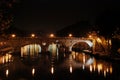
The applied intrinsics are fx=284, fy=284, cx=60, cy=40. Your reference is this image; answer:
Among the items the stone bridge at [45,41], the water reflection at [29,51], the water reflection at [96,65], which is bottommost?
the water reflection at [96,65]

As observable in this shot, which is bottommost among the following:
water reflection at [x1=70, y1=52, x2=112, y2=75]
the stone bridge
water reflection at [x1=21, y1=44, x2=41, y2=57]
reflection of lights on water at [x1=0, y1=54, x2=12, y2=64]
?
water reflection at [x1=70, y1=52, x2=112, y2=75]

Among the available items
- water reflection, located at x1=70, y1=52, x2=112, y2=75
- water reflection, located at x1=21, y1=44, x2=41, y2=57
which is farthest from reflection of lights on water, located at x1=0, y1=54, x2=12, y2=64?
water reflection, located at x1=70, y1=52, x2=112, y2=75

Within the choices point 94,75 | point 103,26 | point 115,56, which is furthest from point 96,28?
point 94,75

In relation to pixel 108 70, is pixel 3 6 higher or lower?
higher

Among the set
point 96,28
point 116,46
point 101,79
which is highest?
point 96,28

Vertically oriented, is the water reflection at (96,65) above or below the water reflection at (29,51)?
below

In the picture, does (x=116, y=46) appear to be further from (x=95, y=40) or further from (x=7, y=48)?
(x=7, y=48)

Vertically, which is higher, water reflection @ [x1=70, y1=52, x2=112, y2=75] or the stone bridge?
the stone bridge

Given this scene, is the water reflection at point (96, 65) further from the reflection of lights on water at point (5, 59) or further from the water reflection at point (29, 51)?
the water reflection at point (29, 51)

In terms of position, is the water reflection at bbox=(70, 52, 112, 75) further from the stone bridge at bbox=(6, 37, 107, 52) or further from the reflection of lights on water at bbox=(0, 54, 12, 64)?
the stone bridge at bbox=(6, 37, 107, 52)

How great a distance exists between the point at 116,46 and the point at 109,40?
342 cm

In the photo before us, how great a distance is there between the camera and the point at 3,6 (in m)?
21.8

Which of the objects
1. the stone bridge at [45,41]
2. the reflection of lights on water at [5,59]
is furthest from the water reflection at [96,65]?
the stone bridge at [45,41]

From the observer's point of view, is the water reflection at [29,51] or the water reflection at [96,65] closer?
the water reflection at [96,65]
